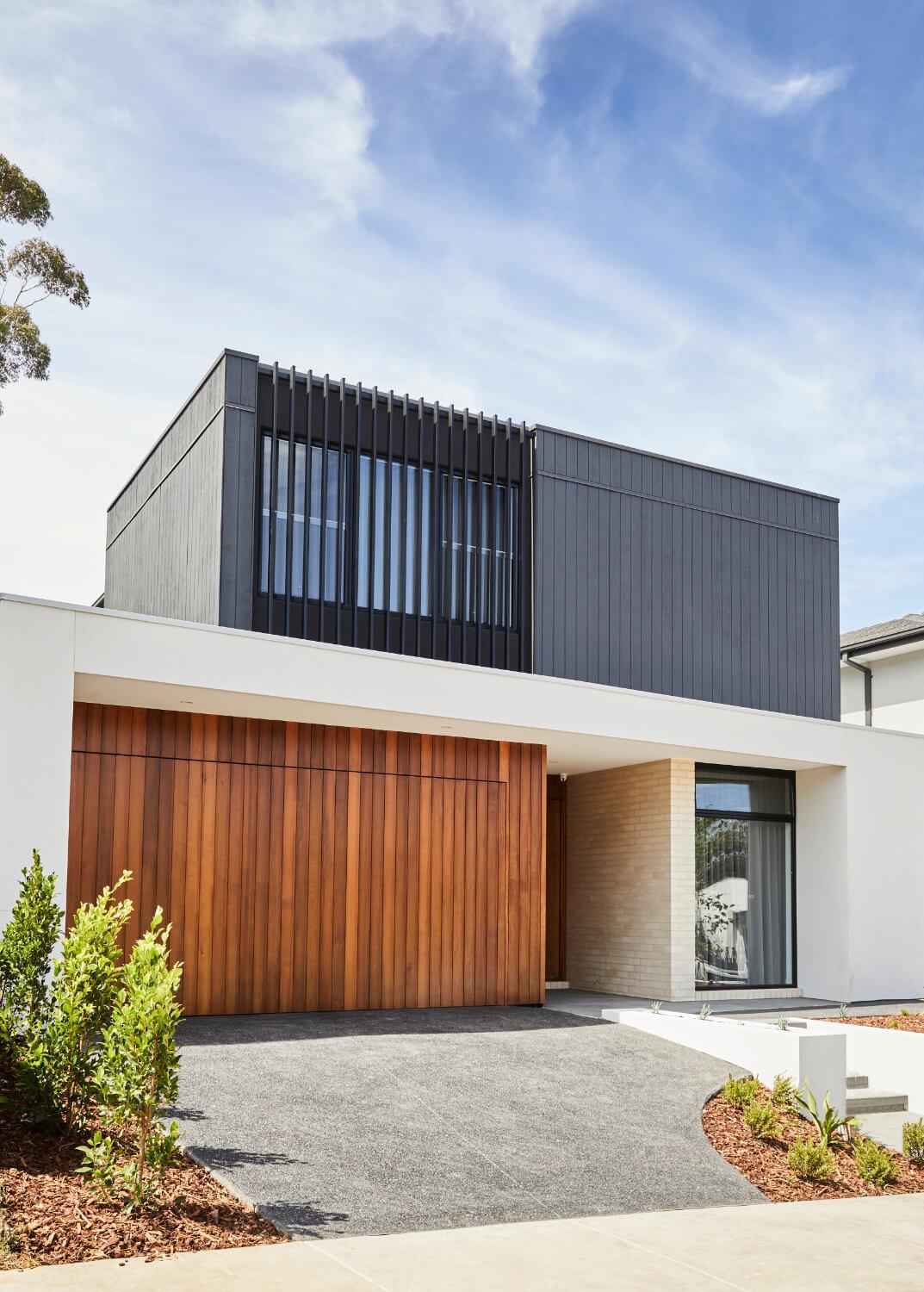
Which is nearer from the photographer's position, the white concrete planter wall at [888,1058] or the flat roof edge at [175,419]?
the white concrete planter wall at [888,1058]

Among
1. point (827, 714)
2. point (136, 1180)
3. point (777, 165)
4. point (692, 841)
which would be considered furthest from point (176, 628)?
point (827, 714)

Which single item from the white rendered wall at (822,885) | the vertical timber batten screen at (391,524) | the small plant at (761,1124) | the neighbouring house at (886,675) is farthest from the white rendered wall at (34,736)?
the neighbouring house at (886,675)

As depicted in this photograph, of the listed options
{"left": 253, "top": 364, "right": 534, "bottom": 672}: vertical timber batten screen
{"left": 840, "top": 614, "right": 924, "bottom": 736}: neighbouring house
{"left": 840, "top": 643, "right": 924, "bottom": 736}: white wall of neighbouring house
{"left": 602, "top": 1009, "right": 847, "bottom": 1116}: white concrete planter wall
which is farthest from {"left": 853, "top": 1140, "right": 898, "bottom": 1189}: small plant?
{"left": 840, "top": 614, "right": 924, "bottom": 736}: neighbouring house

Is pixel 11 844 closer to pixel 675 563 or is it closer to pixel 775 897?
pixel 775 897

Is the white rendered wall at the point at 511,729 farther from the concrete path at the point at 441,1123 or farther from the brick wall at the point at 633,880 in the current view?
the concrete path at the point at 441,1123

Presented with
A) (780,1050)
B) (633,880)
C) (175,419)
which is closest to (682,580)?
(633,880)

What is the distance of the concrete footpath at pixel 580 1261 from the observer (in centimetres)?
484

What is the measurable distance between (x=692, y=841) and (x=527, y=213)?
727 centimetres

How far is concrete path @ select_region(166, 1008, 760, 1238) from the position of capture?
20.4ft

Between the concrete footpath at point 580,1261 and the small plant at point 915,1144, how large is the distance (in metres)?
1.74

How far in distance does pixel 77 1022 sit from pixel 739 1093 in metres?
4.89

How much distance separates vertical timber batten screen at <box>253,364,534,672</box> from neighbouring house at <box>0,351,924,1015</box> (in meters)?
0.04

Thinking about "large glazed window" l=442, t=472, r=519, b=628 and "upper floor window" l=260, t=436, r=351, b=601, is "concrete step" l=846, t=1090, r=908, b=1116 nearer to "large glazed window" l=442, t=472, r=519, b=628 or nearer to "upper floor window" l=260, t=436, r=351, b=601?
"large glazed window" l=442, t=472, r=519, b=628

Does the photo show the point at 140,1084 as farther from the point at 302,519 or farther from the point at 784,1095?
the point at 302,519
